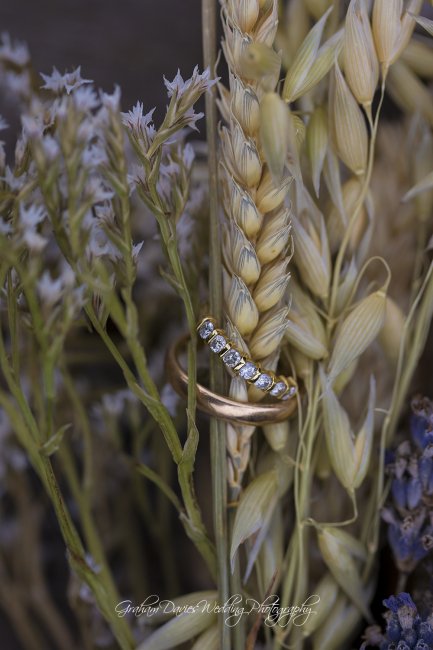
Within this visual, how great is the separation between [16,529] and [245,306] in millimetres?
350

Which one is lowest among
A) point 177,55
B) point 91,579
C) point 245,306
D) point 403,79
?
point 91,579

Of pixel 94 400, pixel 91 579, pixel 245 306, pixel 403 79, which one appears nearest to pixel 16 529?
pixel 94 400

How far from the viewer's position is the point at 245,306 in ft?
1.24

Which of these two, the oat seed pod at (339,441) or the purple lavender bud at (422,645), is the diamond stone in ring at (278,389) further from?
the purple lavender bud at (422,645)

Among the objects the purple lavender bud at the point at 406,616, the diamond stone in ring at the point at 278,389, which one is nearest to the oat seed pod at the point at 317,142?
the diamond stone in ring at the point at 278,389

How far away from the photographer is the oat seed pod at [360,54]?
14.8 inches

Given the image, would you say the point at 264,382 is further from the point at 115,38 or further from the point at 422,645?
the point at 115,38

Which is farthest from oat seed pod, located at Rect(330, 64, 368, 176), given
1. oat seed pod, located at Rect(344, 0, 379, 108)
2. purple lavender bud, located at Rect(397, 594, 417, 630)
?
purple lavender bud, located at Rect(397, 594, 417, 630)

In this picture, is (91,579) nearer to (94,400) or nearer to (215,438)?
(215,438)

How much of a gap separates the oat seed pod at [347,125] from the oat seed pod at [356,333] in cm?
8

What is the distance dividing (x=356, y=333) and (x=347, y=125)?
4.4 inches

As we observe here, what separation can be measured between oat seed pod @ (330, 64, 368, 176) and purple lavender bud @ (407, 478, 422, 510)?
18 cm

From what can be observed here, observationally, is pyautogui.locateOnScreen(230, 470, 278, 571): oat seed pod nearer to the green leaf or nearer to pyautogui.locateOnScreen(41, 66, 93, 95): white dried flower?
the green leaf

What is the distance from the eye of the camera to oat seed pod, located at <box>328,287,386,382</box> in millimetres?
406
